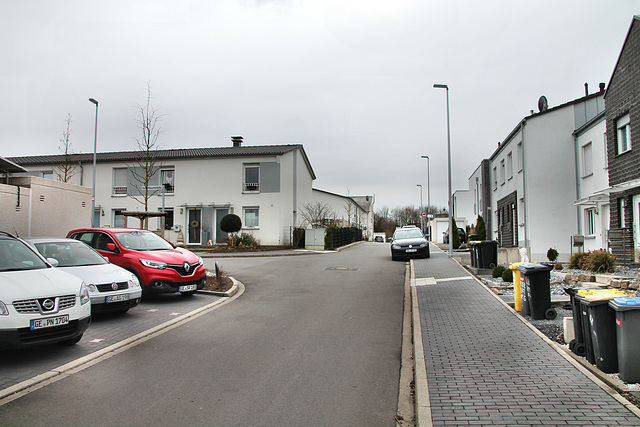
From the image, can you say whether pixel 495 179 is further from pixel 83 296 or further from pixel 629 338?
pixel 83 296

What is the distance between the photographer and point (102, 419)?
166 inches

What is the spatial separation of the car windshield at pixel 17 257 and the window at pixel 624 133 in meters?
16.4

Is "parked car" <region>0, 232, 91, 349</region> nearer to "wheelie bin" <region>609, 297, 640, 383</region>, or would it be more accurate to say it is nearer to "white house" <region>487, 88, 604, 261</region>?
"wheelie bin" <region>609, 297, 640, 383</region>

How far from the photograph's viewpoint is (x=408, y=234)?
80.2ft

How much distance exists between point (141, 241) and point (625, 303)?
10164 mm

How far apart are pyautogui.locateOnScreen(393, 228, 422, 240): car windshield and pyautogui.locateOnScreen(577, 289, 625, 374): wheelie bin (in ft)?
60.9

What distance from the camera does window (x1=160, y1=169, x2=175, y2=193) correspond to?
33.4 meters

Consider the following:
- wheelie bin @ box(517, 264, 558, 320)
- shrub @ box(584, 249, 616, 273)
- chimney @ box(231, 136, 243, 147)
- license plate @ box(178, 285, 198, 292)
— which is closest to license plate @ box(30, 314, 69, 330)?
license plate @ box(178, 285, 198, 292)

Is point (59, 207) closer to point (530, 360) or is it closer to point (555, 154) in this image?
point (530, 360)

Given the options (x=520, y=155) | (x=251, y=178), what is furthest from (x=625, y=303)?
(x=251, y=178)

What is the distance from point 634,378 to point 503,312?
3.98 metres

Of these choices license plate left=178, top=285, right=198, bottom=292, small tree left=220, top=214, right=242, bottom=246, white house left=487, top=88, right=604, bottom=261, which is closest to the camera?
license plate left=178, top=285, right=198, bottom=292

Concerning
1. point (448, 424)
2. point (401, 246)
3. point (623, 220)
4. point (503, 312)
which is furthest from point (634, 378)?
point (401, 246)

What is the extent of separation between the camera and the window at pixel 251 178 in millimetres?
32650
